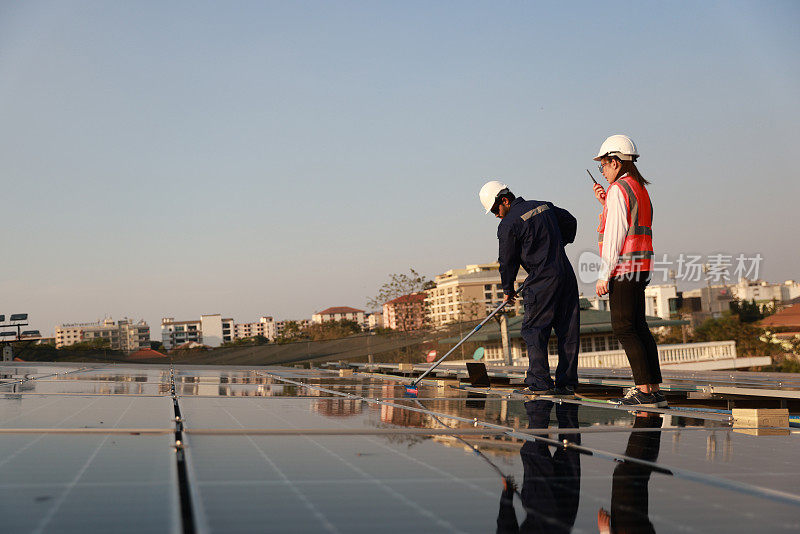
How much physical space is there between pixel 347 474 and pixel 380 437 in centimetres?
96

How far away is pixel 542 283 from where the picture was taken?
6980mm

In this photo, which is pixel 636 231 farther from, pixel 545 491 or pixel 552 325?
pixel 545 491

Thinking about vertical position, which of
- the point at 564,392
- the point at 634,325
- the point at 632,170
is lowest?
the point at 564,392

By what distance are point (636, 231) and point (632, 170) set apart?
0.52 m

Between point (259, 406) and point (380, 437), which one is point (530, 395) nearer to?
point (259, 406)

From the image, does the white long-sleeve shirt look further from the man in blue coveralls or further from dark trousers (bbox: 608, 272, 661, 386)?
the man in blue coveralls

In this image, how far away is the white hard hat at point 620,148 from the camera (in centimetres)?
594

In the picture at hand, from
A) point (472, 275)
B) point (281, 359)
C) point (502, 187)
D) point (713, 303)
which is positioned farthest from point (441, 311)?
point (502, 187)

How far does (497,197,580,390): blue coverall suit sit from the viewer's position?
6781mm

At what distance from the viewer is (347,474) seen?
7.72ft

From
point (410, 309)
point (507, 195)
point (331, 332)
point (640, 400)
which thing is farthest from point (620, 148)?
point (331, 332)

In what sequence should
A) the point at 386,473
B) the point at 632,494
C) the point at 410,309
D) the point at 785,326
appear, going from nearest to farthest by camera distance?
the point at 632,494 → the point at 386,473 → the point at 785,326 → the point at 410,309

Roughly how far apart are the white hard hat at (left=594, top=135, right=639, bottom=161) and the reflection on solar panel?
2304 mm

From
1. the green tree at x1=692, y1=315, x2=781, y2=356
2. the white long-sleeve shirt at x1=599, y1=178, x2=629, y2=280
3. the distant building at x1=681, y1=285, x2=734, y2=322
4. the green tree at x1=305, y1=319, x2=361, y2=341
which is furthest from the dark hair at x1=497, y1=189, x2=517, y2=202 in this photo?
the distant building at x1=681, y1=285, x2=734, y2=322
